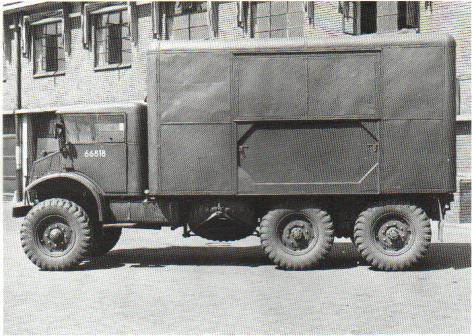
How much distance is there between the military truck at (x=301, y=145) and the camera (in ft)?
34.2

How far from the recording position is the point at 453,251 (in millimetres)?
12984

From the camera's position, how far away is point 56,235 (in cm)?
1095

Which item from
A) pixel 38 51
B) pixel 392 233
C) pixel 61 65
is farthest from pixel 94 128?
pixel 38 51

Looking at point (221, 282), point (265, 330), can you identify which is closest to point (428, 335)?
point (265, 330)

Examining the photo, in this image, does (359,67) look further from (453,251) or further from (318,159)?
(453,251)

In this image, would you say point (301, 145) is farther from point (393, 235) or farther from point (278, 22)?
point (278, 22)

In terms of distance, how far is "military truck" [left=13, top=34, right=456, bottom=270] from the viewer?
411 inches

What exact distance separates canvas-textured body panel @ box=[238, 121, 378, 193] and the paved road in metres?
1.25

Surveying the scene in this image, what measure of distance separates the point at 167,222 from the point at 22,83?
18.1m

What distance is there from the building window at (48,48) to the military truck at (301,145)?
A: 16.5 meters

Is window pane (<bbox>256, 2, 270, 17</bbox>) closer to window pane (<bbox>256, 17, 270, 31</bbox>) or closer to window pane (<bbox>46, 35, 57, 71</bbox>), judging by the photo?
window pane (<bbox>256, 17, 270, 31</bbox>)

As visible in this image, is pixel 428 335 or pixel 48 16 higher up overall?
pixel 48 16

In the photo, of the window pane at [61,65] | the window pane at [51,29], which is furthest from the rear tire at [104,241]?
the window pane at [51,29]

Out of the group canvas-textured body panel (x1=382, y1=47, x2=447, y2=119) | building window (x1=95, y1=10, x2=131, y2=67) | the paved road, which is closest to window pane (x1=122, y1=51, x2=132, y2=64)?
building window (x1=95, y1=10, x2=131, y2=67)
